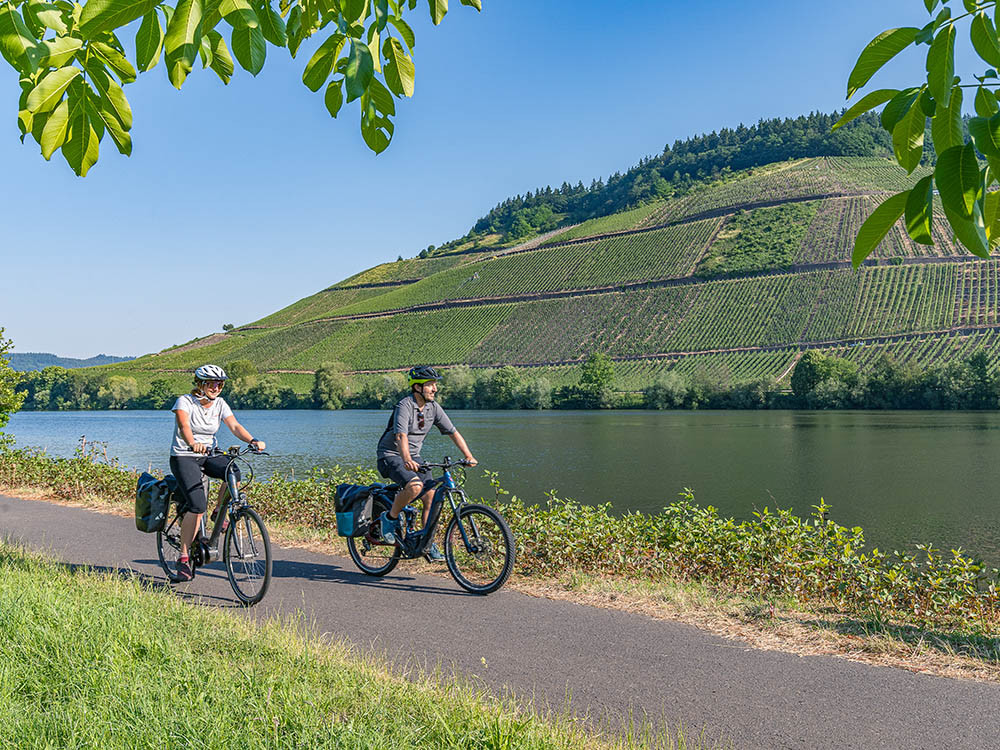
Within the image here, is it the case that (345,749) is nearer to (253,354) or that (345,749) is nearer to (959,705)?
(959,705)

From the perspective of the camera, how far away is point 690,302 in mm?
109062

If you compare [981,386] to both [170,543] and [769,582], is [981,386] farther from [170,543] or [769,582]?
[170,543]

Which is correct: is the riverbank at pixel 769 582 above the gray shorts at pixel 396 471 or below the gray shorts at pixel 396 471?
below

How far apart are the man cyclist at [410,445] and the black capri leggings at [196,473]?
134cm

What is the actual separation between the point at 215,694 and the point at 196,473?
333cm

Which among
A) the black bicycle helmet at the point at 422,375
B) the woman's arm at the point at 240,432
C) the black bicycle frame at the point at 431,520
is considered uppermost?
the black bicycle helmet at the point at 422,375

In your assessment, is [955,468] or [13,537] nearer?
[13,537]

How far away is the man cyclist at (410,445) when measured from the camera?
6891 mm

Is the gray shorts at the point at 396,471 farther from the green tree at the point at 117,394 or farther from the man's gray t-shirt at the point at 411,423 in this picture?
the green tree at the point at 117,394

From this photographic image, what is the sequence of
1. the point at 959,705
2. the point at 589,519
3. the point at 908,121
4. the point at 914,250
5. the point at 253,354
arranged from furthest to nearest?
the point at 253,354 → the point at 914,250 → the point at 589,519 → the point at 959,705 → the point at 908,121

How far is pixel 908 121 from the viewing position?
1.68 m

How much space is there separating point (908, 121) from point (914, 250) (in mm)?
116471

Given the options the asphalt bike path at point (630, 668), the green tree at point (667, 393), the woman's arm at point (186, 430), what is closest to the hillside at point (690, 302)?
the green tree at point (667, 393)

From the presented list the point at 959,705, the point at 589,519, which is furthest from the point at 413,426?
the point at 959,705
